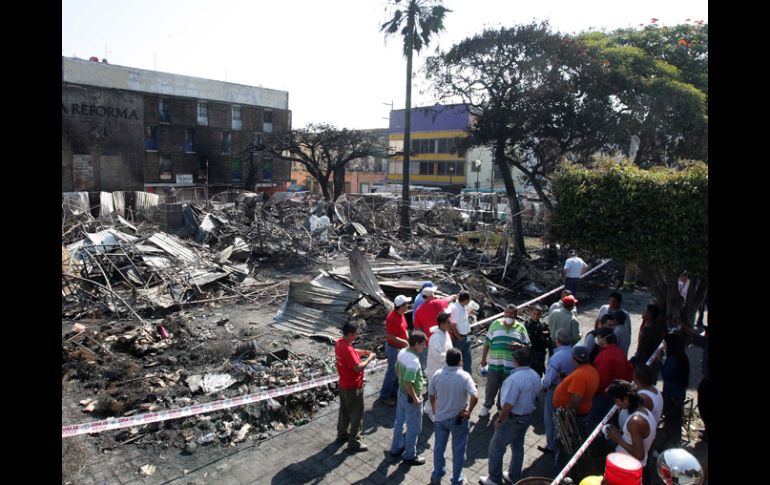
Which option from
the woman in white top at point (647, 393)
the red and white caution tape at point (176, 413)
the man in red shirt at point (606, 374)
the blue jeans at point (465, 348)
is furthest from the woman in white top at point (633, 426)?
the red and white caution tape at point (176, 413)

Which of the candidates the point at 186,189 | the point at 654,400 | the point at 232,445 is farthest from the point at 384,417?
the point at 186,189

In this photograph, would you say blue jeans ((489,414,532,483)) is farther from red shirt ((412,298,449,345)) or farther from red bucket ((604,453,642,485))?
red shirt ((412,298,449,345))

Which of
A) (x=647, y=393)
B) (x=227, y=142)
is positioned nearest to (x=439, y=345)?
(x=647, y=393)

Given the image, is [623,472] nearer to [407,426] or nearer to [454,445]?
[454,445]

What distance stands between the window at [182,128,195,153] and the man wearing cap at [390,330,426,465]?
43312 millimetres

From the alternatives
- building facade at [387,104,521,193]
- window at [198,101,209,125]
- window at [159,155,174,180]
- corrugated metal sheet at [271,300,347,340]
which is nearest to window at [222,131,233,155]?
window at [198,101,209,125]

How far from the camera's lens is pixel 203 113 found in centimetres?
4541

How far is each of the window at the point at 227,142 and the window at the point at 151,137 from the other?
6225mm

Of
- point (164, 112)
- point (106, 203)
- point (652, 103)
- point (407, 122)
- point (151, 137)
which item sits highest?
point (164, 112)

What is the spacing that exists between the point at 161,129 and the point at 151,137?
3.50ft

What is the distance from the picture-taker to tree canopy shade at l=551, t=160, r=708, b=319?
22.6ft

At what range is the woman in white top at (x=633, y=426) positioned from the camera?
16.0ft

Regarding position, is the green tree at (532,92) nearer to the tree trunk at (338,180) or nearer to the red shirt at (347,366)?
the red shirt at (347,366)
